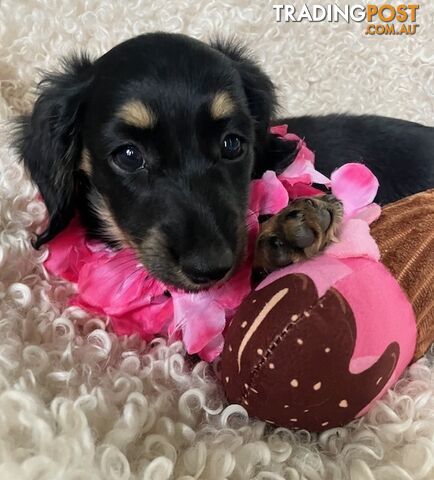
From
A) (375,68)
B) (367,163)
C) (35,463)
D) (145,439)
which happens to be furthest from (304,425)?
(375,68)

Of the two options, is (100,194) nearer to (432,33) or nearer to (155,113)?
(155,113)

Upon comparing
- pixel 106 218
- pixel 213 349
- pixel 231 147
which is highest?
pixel 231 147

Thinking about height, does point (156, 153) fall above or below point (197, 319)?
above

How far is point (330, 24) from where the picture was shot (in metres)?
2.01

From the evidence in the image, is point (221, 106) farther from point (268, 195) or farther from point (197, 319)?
point (197, 319)

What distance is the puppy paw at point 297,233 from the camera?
0.85 meters

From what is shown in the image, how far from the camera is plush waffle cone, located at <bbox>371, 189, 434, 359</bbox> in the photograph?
85cm

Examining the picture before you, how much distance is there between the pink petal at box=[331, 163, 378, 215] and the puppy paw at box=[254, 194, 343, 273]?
7 centimetres

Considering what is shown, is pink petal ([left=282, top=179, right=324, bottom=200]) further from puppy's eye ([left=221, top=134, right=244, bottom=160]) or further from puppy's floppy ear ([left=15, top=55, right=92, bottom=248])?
puppy's floppy ear ([left=15, top=55, right=92, bottom=248])

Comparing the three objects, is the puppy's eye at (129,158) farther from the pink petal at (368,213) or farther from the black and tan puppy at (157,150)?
the pink petal at (368,213)

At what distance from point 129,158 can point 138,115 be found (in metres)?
0.07

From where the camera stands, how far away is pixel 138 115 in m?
0.92

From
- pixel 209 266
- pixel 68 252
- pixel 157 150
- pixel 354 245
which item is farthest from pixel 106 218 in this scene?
pixel 354 245

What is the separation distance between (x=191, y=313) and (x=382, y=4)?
146 cm
